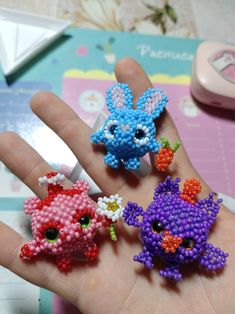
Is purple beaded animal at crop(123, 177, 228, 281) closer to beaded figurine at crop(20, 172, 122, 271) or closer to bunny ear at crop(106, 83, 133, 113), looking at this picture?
beaded figurine at crop(20, 172, 122, 271)

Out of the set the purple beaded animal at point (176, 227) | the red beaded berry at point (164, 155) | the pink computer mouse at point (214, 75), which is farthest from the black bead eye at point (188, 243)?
the pink computer mouse at point (214, 75)

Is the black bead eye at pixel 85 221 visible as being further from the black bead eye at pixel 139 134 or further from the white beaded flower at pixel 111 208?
the black bead eye at pixel 139 134

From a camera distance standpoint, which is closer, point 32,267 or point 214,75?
point 32,267

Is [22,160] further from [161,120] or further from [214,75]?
[214,75]

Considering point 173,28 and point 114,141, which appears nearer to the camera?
point 114,141

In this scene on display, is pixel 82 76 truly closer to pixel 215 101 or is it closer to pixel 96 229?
pixel 215 101

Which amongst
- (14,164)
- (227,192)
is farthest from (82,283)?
(227,192)

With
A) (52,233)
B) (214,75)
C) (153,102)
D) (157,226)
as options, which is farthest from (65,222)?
(214,75)
